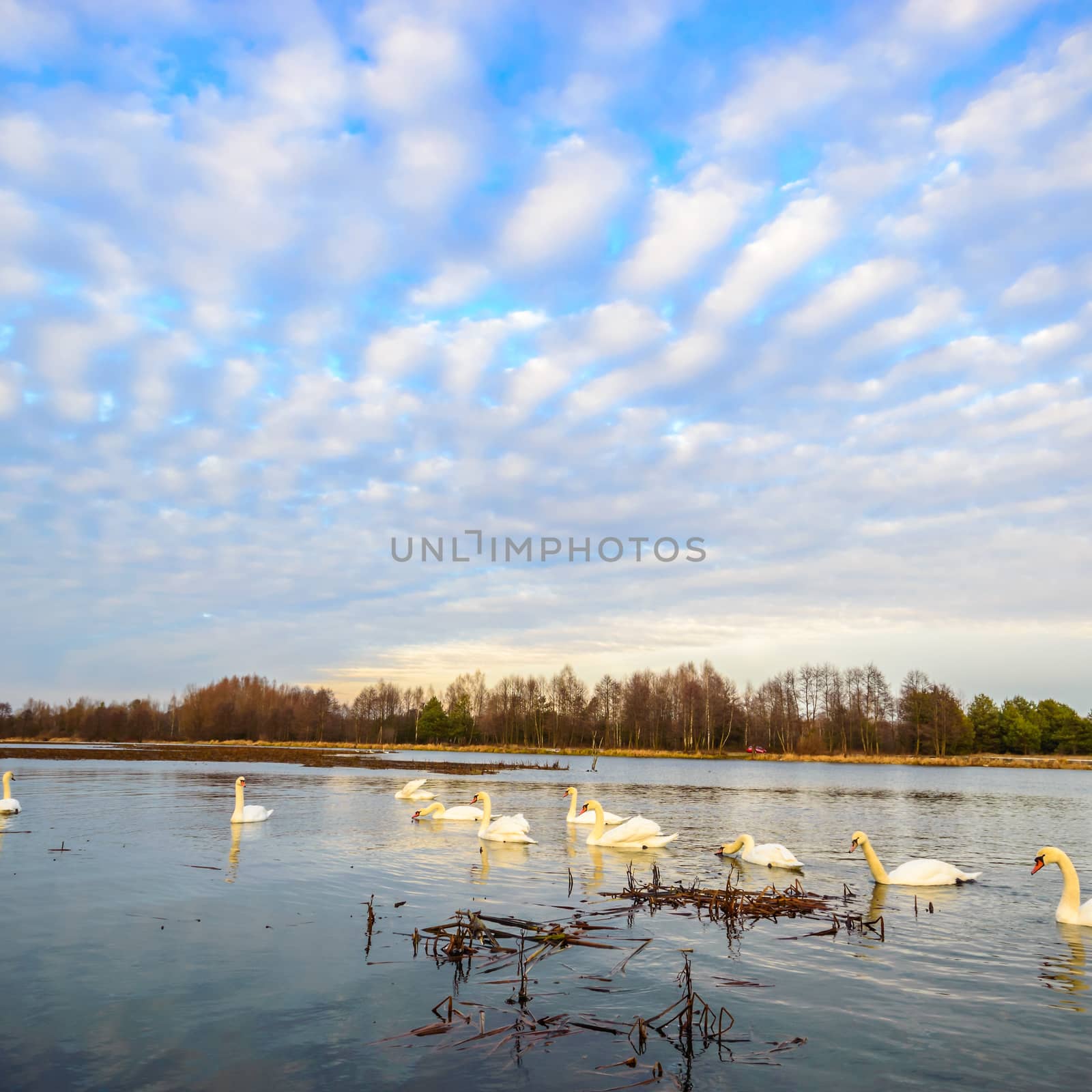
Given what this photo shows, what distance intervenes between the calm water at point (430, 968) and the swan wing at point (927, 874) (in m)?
0.36

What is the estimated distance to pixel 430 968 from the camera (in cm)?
887

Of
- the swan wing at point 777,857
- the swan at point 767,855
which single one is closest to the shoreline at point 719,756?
the swan at point 767,855

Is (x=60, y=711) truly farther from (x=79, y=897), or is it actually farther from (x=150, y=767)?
(x=79, y=897)

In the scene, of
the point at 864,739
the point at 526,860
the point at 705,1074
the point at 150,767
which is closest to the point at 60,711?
the point at 150,767

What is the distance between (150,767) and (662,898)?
1734 inches

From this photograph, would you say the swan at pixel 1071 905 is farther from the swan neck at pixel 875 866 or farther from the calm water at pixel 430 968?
the swan neck at pixel 875 866

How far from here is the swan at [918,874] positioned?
1456 centimetres

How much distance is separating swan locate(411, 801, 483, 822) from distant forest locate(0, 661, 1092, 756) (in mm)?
79833

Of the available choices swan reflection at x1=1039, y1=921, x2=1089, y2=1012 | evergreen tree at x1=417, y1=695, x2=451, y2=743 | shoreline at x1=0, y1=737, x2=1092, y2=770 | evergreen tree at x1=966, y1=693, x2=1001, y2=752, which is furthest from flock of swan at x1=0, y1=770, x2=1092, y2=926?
evergreen tree at x1=966, y1=693, x2=1001, y2=752

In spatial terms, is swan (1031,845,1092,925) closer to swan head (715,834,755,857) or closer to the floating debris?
the floating debris

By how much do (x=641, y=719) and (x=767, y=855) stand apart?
96.1 m

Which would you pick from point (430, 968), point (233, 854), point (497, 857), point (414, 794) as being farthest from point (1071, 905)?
point (414, 794)

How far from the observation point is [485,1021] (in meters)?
7.31

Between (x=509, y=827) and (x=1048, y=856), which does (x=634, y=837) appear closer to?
(x=509, y=827)
